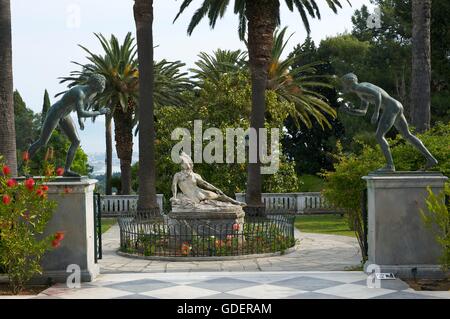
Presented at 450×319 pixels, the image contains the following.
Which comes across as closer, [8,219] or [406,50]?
[8,219]

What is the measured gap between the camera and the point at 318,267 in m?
13.0

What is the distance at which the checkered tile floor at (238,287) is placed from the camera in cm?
817

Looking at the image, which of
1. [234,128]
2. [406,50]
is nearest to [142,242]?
[234,128]

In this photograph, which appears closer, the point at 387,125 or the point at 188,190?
the point at 387,125

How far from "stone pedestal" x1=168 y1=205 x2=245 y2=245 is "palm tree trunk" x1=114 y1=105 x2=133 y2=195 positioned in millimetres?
16525

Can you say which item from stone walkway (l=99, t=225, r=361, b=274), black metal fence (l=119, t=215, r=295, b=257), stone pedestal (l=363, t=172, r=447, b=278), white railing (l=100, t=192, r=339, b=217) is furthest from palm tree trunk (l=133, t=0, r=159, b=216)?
stone pedestal (l=363, t=172, r=447, b=278)

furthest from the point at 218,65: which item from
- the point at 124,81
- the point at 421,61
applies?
the point at 421,61

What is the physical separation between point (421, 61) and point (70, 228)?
11.6m

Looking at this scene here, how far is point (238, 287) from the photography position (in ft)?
28.8

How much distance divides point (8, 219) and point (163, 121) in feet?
73.5

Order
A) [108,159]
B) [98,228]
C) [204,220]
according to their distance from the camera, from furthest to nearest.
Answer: [108,159] → [204,220] → [98,228]

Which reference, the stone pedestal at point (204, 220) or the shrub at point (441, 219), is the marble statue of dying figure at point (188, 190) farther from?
the shrub at point (441, 219)

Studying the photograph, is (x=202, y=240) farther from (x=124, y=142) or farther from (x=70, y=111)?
(x=124, y=142)
